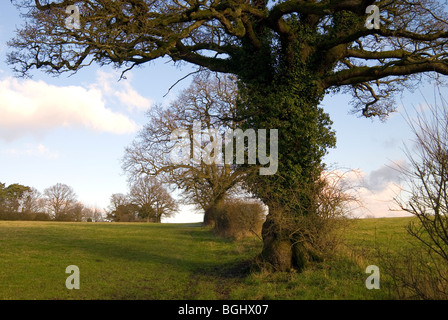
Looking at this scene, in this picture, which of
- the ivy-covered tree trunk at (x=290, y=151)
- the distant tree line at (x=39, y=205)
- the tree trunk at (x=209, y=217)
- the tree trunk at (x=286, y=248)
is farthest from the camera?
the distant tree line at (x=39, y=205)

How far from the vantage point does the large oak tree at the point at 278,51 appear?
35.5ft

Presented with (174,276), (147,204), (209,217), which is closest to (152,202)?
(147,204)

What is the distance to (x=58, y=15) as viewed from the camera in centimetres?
1034

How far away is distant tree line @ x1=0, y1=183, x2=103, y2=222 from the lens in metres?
52.6

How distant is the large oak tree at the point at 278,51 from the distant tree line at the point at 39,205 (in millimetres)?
48273

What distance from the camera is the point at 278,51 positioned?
41.5 feet

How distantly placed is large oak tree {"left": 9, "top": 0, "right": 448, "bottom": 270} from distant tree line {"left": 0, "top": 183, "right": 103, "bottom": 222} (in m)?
48.3

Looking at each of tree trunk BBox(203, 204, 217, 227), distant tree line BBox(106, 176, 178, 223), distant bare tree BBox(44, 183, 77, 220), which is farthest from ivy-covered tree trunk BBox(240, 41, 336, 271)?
distant bare tree BBox(44, 183, 77, 220)

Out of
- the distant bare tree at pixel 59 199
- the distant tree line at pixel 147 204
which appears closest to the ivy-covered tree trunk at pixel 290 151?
the distant tree line at pixel 147 204

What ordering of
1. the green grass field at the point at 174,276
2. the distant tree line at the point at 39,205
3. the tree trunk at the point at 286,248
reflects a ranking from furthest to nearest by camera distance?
the distant tree line at the point at 39,205, the tree trunk at the point at 286,248, the green grass field at the point at 174,276

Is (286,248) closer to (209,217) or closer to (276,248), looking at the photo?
(276,248)

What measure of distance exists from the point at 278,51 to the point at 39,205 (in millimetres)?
66086

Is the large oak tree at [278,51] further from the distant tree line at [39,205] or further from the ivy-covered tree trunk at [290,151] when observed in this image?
the distant tree line at [39,205]

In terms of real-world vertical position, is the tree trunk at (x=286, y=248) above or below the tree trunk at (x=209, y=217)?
above
